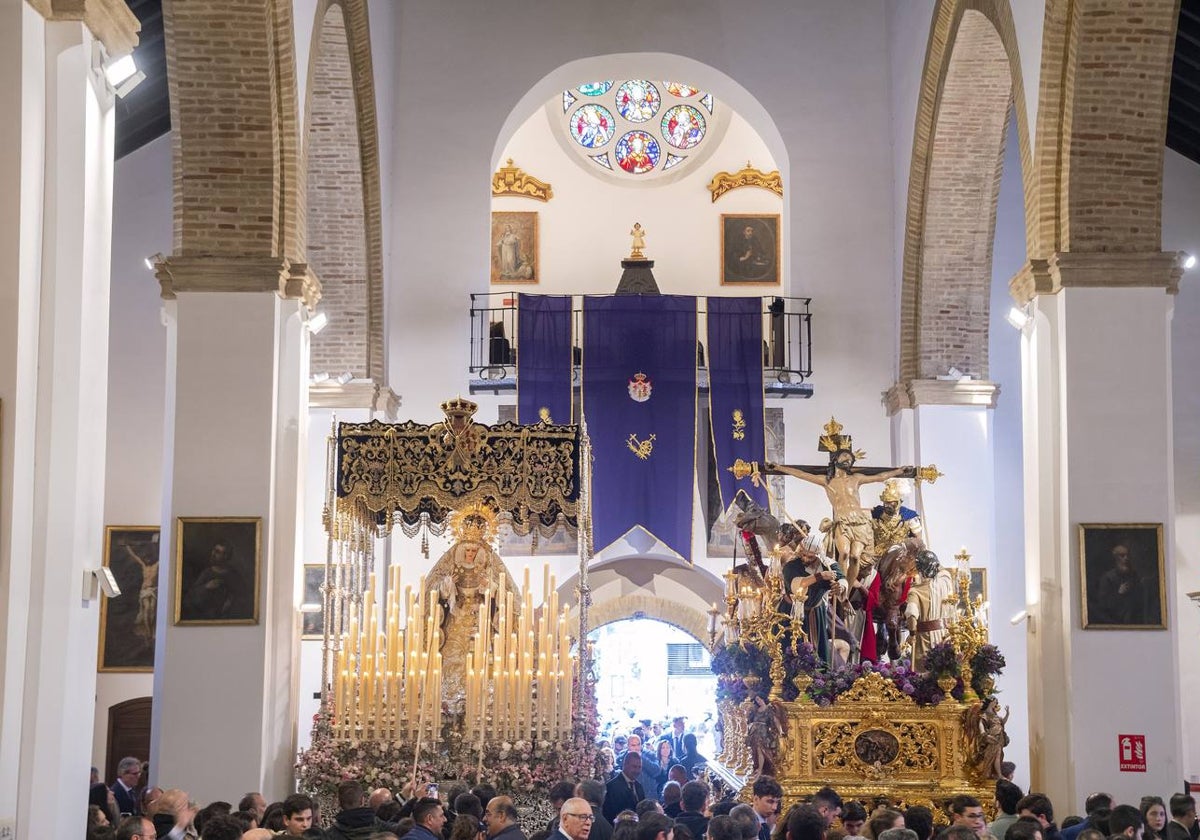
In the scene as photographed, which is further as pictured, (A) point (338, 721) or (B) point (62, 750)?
(A) point (338, 721)

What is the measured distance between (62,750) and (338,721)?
426cm

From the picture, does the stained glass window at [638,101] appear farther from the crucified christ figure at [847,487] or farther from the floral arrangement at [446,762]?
the floral arrangement at [446,762]

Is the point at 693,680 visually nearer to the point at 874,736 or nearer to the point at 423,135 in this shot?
the point at 423,135

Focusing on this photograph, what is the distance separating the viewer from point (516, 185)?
2186 centimetres

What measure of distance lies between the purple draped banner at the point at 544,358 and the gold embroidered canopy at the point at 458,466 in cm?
542

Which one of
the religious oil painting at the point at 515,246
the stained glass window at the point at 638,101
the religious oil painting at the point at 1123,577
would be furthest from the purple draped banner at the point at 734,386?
the religious oil painting at the point at 1123,577

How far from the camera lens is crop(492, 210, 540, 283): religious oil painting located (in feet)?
71.3

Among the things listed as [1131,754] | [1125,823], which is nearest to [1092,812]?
[1125,823]

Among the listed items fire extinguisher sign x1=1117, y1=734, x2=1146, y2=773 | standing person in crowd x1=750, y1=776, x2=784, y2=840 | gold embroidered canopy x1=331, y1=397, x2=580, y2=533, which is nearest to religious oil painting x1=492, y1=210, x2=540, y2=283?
gold embroidered canopy x1=331, y1=397, x2=580, y2=533

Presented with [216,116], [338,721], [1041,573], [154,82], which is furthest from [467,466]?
[154,82]

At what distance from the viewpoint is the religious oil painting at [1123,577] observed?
1098 cm

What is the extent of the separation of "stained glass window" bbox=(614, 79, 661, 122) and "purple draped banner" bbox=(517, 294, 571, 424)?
5.71 m

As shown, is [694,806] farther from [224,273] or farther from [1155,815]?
[224,273]

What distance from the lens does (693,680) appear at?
74.3 feet
